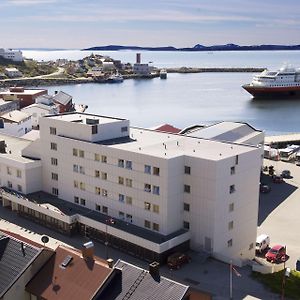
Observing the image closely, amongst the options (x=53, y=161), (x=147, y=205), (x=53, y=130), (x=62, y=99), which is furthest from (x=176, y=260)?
(x=62, y=99)

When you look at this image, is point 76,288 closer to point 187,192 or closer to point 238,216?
point 187,192

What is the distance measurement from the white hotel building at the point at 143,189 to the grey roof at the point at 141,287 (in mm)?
6334

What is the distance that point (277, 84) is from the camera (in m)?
120

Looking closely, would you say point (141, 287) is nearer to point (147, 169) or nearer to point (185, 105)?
point (147, 169)

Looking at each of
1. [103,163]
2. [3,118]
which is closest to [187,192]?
[103,163]

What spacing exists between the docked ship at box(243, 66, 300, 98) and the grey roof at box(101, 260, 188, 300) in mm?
107078

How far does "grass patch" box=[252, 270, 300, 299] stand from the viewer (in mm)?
22547

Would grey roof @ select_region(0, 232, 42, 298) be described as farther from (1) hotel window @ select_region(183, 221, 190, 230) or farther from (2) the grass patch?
(2) the grass patch

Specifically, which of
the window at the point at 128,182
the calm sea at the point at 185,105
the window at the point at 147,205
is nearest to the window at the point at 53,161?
the window at the point at 128,182

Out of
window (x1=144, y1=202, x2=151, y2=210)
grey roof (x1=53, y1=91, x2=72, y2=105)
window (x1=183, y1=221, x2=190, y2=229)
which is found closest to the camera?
window (x1=144, y1=202, x2=151, y2=210)

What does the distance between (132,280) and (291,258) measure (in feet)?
48.6

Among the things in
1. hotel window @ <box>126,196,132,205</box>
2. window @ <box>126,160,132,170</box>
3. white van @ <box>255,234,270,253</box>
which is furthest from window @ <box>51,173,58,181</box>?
white van @ <box>255,234,270,253</box>

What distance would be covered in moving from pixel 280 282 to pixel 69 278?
10.5 m

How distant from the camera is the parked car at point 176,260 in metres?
24.6
